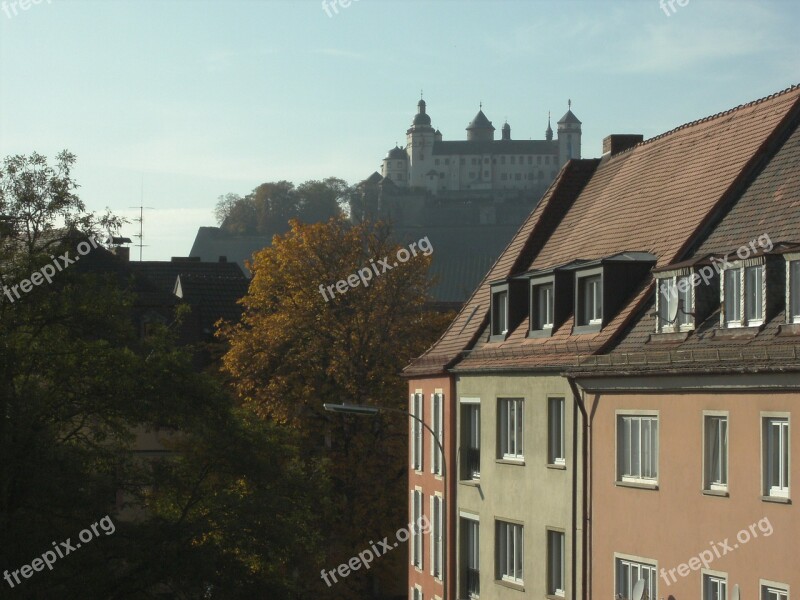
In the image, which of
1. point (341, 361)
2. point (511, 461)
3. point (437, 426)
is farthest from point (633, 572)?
point (341, 361)

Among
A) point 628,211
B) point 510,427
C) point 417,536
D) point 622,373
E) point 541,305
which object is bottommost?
point 417,536

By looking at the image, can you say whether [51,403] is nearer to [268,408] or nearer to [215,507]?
[215,507]

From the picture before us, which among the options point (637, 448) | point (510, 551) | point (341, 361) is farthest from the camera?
point (341, 361)

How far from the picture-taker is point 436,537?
35031 millimetres

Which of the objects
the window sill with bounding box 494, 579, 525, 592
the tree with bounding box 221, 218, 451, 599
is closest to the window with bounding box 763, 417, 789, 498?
the window sill with bounding box 494, 579, 525, 592

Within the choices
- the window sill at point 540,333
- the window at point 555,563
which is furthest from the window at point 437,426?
the window at point 555,563

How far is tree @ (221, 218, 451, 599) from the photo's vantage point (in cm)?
4603

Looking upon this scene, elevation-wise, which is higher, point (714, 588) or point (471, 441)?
point (471, 441)

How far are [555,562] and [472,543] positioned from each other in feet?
17.2

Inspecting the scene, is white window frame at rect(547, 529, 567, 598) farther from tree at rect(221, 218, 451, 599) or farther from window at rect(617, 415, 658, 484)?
tree at rect(221, 218, 451, 599)

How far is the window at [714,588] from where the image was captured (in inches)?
797

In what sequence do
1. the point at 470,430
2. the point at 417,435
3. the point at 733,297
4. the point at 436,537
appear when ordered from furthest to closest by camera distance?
the point at 417,435 → the point at 436,537 → the point at 470,430 → the point at 733,297

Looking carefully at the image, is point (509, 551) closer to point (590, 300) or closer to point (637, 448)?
point (590, 300)

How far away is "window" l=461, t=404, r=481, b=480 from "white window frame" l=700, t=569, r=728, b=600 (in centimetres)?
1092
